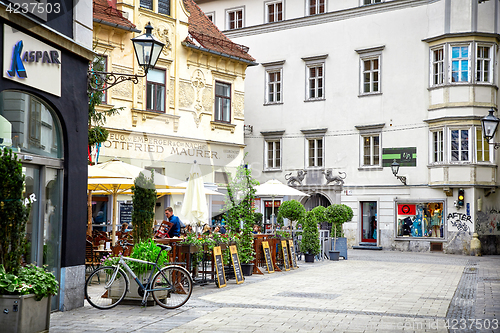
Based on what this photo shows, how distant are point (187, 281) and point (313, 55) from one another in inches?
925

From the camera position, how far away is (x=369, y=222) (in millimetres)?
30484

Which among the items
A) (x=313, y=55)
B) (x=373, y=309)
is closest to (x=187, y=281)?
(x=373, y=309)

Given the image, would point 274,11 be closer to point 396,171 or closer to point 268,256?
point 396,171

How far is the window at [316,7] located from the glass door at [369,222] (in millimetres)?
10233

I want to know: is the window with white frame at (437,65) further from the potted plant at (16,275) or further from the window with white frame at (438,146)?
the potted plant at (16,275)

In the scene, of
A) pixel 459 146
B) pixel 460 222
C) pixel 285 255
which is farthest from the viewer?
pixel 460 222

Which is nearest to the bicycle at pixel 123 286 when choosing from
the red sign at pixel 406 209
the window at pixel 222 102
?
the window at pixel 222 102

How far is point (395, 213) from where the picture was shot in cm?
2942

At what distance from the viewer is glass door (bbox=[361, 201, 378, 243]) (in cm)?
3030

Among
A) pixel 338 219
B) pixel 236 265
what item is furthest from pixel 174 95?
pixel 236 265

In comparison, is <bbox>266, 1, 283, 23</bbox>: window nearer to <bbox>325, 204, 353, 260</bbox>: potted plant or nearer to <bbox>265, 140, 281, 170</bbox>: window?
<bbox>265, 140, 281, 170</bbox>: window

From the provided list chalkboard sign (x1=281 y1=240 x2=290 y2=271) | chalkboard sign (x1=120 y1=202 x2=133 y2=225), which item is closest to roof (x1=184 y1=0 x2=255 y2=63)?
chalkboard sign (x1=120 y1=202 x2=133 y2=225)

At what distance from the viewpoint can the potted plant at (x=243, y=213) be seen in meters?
15.2

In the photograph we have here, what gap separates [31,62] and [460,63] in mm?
22728
